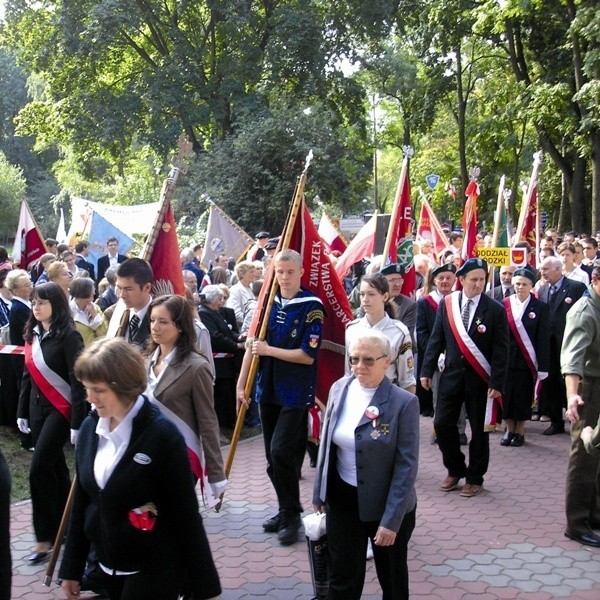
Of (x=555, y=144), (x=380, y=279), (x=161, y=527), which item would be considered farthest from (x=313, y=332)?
(x=555, y=144)

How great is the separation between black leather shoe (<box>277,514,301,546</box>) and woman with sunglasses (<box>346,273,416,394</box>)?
1.23 meters

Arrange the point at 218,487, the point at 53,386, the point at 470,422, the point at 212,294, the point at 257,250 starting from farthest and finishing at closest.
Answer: the point at 257,250 < the point at 212,294 < the point at 470,422 < the point at 53,386 < the point at 218,487

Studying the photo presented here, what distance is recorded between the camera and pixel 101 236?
18.0m

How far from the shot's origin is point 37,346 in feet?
20.1

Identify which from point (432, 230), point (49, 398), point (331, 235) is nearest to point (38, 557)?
point (49, 398)

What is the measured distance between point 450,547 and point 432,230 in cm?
950

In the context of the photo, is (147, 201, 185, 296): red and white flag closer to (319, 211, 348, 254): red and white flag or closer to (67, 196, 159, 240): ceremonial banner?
(319, 211, 348, 254): red and white flag

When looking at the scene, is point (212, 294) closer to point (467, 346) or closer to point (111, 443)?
point (467, 346)

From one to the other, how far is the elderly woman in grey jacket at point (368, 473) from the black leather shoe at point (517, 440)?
5.50 m

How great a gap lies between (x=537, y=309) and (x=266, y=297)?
405 centimetres

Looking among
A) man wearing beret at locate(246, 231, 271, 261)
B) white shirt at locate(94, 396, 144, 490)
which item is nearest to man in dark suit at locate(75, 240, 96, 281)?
man wearing beret at locate(246, 231, 271, 261)

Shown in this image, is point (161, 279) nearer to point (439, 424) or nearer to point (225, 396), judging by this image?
point (439, 424)

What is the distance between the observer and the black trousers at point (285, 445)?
627cm

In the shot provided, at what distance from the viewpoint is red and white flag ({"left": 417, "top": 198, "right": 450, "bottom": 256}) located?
15.3 m
